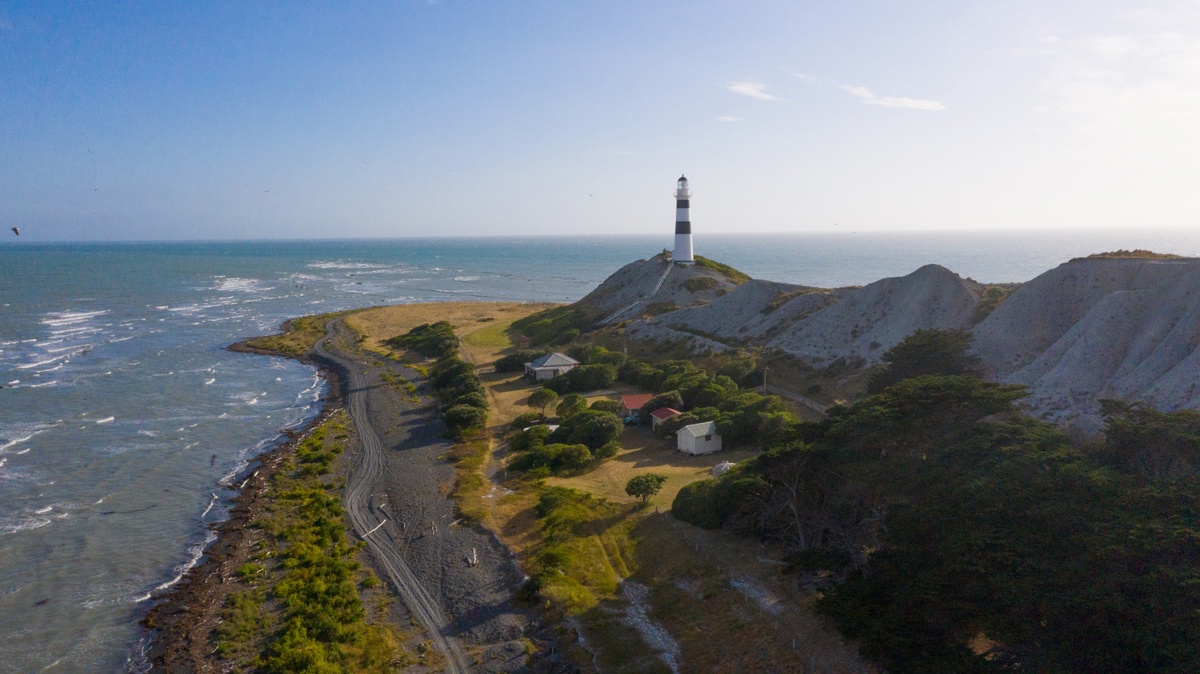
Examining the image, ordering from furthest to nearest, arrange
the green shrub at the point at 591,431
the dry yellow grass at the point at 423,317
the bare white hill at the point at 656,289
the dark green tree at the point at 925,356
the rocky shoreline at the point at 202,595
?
the dry yellow grass at the point at 423,317
the bare white hill at the point at 656,289
the green shrub at the point at 591,431
the dark green tree at the point at 925,356
the rocky shoreline at the point at 202,595

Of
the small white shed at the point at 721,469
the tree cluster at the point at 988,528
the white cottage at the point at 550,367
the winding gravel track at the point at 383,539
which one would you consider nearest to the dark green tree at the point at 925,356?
the small white shed at the point at 721,469

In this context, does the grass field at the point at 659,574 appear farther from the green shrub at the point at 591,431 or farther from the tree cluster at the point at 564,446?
the green shrub at the point at 591,431

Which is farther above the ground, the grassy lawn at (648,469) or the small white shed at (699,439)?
the small white shed at (699,439)

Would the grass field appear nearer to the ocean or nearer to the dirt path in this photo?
the dirt path

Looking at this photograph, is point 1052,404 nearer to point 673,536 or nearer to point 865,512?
point 865,512

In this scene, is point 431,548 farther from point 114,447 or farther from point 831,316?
point 831,316

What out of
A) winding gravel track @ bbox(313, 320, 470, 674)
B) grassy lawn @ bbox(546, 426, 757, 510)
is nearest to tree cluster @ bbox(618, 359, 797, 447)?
grassy lawn @ bbox(546, 426, 757, 510)

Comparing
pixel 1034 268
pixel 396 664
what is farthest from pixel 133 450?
pixel 1034 268

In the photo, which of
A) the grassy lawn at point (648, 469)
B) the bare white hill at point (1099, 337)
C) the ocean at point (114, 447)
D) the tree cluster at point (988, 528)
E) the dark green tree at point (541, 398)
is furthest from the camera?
the dark green tree at point (541, 398)

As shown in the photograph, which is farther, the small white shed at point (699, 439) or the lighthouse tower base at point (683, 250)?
the lighthouse tower base at point (683, 250)
